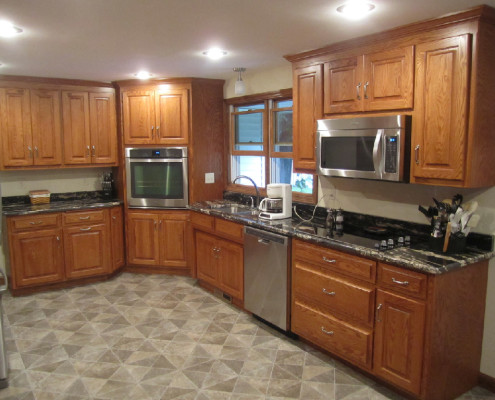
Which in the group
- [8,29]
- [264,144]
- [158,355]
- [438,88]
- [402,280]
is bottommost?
[158,355]

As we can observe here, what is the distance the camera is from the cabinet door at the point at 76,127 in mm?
4719

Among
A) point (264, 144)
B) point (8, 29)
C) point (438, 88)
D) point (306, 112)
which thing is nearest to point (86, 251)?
point (264, 144)

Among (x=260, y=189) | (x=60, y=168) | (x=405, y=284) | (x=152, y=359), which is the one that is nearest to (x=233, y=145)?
(x=260, y=189)

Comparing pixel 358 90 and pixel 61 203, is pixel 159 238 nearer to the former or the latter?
pixel 61 203

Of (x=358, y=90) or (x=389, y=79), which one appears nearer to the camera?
(x=389, y=79)

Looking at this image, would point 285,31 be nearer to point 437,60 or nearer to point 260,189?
point 437,60

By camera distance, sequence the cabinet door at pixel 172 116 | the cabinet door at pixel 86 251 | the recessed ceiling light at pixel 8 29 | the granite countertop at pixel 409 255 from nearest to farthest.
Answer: the granite countertop at pixel 409 255, the recessed ceiling light at pixel 8 29, the cabinet door at pixel 86 251, the cabinet door at pixel 172 116

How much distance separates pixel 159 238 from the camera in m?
4.94

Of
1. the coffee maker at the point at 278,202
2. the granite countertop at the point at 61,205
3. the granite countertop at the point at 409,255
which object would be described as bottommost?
the granite countertop at the point at 409,255

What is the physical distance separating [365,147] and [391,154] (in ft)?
0.73

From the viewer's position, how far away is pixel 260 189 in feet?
15.2

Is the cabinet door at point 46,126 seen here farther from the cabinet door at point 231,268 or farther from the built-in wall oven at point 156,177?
the cabinet door at point 231,268

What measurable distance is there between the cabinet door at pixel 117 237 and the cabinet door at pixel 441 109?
11.2ft

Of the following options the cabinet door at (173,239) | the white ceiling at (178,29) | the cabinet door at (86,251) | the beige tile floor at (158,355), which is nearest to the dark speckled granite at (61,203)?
the cabinet door at (86,251)
